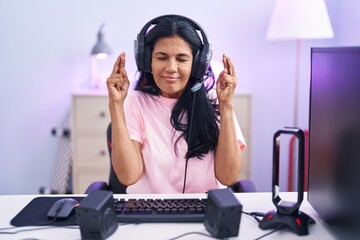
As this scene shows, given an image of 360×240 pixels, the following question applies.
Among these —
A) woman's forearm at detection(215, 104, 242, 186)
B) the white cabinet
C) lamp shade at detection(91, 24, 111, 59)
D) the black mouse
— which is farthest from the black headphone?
lamp shade at detection(91, 24, 111, 59)

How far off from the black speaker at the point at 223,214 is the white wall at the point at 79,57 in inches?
76.0

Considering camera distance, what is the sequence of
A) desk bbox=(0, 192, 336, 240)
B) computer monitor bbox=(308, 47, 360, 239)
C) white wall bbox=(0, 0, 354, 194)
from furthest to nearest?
white wall bbox=(0, 0, 354, 194)
desk bbox=(0, 192, 336, 240)
computer monitor bbox=(308, 47, 360, 239)

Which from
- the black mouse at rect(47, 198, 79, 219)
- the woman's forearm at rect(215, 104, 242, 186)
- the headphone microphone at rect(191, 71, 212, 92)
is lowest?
the black mouse at rect(47, 198, 79, 219)

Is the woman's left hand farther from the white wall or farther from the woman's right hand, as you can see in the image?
the white wall

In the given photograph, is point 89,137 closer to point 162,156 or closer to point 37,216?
point 162,156

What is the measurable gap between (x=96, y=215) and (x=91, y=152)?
1.67 m

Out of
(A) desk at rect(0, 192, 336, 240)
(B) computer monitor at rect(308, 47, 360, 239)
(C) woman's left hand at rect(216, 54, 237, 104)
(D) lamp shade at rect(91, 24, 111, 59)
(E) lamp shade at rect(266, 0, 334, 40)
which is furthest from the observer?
(D) lamp shade at rect(91, 24, 111, 59)

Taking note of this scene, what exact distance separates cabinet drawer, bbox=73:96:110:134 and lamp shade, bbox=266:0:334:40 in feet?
3.61

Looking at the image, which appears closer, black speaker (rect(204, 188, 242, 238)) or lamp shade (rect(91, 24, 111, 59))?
black speaker (rect(204, 188, 242, 238))

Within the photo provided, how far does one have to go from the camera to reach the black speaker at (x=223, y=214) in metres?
0.91

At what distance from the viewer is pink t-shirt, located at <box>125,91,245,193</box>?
1425 millimetres

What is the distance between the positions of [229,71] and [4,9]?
1.97 metres

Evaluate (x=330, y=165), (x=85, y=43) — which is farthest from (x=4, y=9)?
(x=330, y=165)

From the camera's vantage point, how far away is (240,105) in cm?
254
